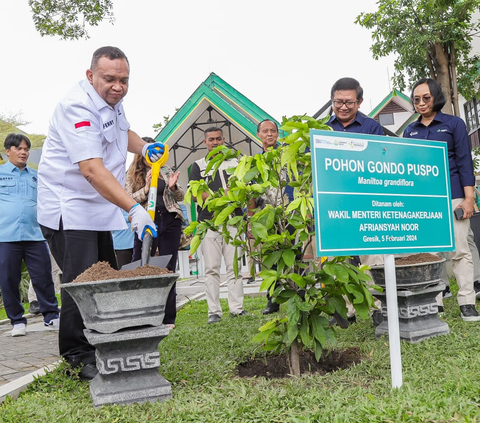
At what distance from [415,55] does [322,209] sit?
11060 millimetres

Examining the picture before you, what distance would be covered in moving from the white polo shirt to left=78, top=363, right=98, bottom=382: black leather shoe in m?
0.87

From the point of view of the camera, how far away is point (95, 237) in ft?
10.9

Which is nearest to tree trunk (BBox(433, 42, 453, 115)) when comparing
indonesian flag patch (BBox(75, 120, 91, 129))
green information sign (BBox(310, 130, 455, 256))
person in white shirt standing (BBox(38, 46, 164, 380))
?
green information sign (BBox(310, 130, 455, 256))

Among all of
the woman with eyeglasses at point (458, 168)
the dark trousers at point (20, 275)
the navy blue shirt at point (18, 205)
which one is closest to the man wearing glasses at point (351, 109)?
the woman with eyeglasses at point (458, 168)

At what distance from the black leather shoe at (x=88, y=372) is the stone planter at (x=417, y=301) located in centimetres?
204

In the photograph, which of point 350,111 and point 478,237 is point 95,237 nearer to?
point 350,111

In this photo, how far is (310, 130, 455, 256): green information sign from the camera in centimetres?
237

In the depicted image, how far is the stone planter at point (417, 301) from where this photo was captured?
11.9ft

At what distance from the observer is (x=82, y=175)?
3.24 meters

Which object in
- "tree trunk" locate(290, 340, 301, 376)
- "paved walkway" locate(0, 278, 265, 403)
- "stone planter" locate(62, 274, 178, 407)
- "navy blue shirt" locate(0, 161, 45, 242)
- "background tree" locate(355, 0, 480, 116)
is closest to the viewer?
"stone planter" locate(62, 274, 178, 407)

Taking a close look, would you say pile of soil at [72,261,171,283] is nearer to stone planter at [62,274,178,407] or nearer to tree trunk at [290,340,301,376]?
stone planter at [62,274,178,407]

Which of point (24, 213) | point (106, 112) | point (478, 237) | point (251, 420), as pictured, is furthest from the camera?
point (478, 237)

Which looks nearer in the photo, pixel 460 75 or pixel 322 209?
pixel 322 209

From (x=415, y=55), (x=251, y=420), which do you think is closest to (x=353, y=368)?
(x=251, y=420)
